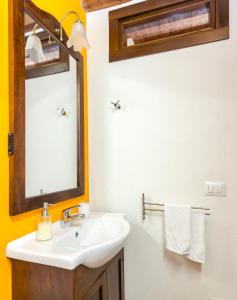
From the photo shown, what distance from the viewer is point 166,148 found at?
1.60 metres

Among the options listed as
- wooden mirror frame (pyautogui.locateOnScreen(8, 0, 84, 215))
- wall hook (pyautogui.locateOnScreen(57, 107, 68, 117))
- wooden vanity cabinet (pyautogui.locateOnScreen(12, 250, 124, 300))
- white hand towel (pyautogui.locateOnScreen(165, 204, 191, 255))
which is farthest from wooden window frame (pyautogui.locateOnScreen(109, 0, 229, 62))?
wooden vanity cabinet (pyautogui.locateOnScreen(12, 250, 124, 300))

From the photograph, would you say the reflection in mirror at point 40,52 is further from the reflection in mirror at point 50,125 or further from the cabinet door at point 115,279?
the cabinet door at point 115,279

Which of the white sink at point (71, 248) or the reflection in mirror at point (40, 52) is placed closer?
the white sink at point (71, 248)

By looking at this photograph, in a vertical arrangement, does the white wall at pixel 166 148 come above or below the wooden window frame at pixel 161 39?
below

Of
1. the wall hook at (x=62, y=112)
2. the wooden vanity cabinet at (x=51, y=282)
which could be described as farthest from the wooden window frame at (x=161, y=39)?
the wooden vanity cabinet at (x=51, y=282)

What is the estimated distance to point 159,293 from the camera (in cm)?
161

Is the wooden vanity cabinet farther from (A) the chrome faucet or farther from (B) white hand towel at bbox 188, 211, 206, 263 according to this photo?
(B) white hand towel at bbox 188, 211, 206, 263

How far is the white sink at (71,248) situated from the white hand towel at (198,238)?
1.56 ft

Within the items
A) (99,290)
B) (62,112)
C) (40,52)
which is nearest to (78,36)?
(40,52)

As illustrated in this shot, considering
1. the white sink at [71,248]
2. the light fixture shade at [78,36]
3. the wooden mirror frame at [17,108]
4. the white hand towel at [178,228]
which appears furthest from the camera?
the white hand towel at [178,228]

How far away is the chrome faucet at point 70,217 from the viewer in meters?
1.36

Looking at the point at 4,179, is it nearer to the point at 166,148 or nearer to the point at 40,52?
the point at 40,52

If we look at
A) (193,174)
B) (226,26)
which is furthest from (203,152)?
(226,26)

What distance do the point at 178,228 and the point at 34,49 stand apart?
4.78 feet
